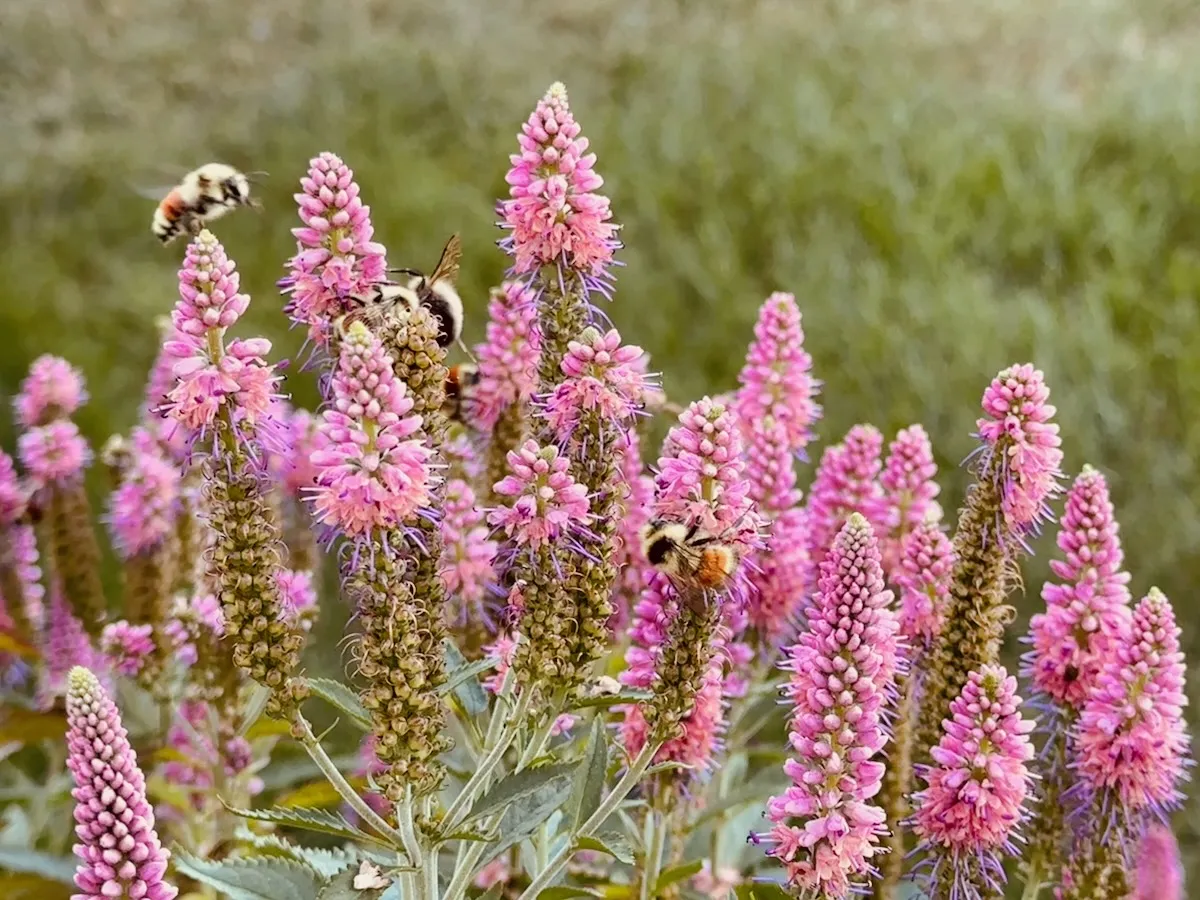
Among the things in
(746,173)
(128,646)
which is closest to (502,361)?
(128,646)

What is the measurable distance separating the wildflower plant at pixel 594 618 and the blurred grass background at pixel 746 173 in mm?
1187

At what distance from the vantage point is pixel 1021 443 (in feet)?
3.31

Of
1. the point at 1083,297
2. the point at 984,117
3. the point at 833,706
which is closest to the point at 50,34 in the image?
the point at 984,117

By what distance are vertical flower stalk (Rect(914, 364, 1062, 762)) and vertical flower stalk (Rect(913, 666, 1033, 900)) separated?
0.20 ft

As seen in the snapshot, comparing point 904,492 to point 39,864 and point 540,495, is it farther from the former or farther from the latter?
point 39,864

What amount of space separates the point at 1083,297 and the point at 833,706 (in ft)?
7.94

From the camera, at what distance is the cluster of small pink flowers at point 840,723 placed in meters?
0.80

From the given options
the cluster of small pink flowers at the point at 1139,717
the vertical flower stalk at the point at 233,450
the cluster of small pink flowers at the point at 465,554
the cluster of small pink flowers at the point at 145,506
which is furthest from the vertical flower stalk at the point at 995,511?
the cluster of small pink flowers at the point at 145,506

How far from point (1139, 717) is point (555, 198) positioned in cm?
65

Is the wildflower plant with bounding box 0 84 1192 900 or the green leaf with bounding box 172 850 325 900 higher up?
the wildflower plant with bounding box 0 84 1192 900

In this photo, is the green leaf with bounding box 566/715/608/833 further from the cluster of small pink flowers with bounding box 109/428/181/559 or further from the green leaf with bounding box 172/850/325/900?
the cluster of small pink flowers with bounding box 109/428/181/559

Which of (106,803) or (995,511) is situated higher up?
(995,511)

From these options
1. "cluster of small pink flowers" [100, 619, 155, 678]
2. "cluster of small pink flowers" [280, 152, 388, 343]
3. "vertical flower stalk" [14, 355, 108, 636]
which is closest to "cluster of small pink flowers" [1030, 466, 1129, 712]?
"cluster of small pink flowers" [280, 152, 388, 343]

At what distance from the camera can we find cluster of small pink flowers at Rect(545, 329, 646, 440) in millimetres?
873
